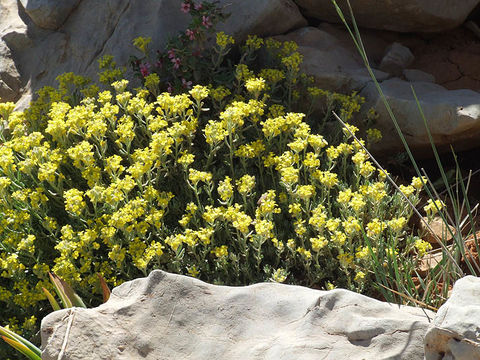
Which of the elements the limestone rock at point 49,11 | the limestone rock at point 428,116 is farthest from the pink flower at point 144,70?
the limestone rock at point 428,116

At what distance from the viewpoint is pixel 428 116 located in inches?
183

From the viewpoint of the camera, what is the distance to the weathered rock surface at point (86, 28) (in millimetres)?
5246

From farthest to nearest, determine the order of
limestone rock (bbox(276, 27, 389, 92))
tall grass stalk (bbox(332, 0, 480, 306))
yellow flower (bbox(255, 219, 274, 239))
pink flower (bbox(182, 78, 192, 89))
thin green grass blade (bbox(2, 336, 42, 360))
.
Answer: limestone rock (bbox(276, 27, 389, 92))
pink flower (bbox(182, 78, 192, 89))
yellow flower (bbox(255, 219, 274, 239))
thin green grass blade (bbox(2, 336, 42, 360))
tall grass stalk (bbox(332, 0, 480, 306))

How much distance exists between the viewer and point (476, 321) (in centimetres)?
207

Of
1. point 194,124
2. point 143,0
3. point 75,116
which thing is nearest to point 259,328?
point 194,124

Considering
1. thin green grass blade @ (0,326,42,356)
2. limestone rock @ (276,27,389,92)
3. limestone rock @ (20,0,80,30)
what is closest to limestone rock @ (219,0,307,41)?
limestone rock @ (276,27,389,92)

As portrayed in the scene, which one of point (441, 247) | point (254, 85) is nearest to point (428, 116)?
point (254, 85)

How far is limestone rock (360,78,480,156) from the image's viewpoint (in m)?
4.60

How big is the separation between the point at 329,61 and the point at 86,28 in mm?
2169

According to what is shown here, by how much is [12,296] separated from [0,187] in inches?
26.2

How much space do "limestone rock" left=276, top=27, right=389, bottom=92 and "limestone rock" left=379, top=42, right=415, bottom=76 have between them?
19 cm

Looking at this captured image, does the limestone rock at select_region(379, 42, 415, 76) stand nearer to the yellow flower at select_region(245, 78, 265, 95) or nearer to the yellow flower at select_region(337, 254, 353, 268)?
the yellow flower at select_region(245, 78, 265, 95)

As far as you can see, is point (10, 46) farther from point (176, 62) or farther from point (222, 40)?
point (222, 40)

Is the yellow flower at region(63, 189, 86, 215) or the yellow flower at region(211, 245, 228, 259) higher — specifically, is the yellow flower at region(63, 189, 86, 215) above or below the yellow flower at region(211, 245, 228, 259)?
above
